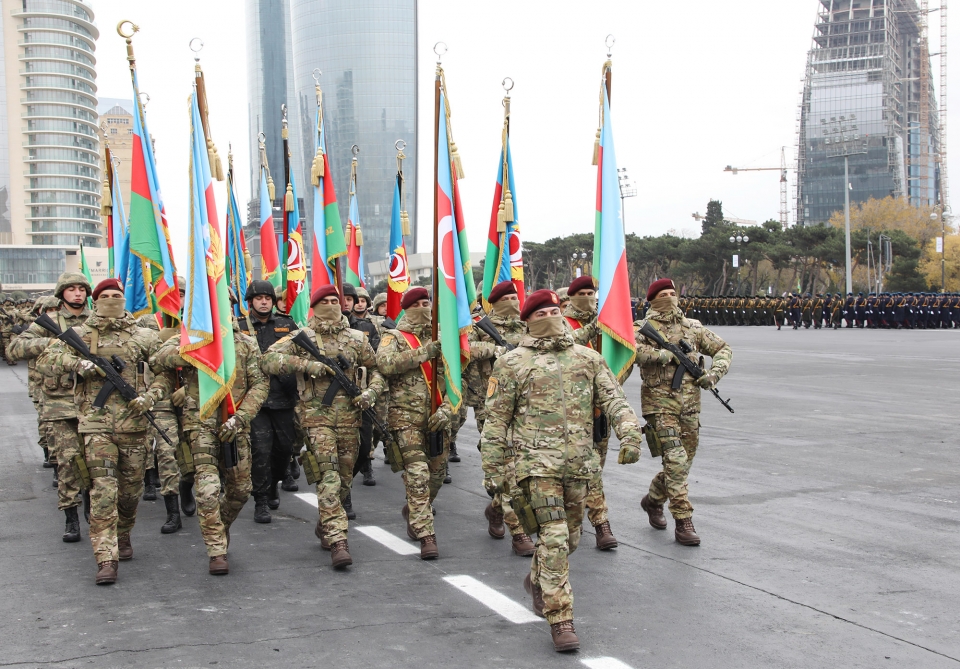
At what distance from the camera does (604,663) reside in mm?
4516

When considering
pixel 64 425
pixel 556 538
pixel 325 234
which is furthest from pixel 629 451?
pixel 325 234

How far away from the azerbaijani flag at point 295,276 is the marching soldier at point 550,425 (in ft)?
21.6

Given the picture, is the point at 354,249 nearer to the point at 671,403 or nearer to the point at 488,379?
the point at 488,379

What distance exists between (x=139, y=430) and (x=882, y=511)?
18.8 ft

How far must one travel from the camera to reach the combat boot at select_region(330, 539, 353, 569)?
6.23 metres

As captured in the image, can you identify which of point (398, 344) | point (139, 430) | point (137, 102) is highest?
point (137, 102)

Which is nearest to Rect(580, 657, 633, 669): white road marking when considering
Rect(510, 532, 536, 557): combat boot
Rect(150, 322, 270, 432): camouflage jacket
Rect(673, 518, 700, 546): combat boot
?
Rect(510, 532, 536, 557): combat boot

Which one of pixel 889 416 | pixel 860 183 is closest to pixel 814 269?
pixel 889 416

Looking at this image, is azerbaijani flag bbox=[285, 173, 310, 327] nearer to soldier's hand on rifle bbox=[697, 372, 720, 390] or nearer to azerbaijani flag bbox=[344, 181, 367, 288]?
azerbaijani flag bbox=[344, 181, 367, 288]

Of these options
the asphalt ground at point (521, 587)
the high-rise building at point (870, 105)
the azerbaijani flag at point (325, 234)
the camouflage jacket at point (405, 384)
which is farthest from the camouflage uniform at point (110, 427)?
the high-rise building at point (870, 105)

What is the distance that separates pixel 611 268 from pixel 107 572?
4.24 meters

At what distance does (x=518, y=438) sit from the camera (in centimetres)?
519

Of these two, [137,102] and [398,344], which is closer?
[398,344]

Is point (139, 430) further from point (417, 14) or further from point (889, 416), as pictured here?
point (417, 14)
